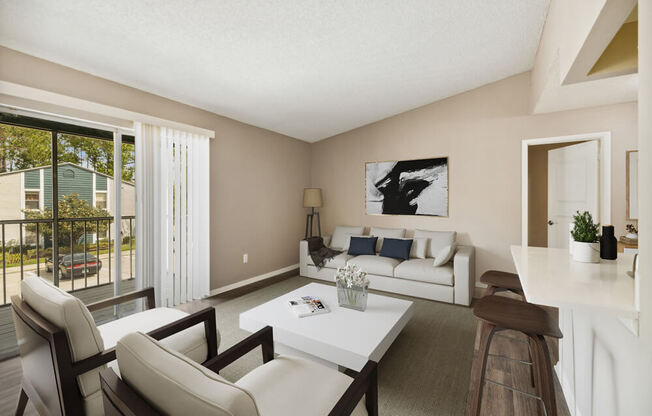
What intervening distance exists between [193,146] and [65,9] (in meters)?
1.74

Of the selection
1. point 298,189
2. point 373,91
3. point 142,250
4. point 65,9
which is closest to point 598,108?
point 373,91

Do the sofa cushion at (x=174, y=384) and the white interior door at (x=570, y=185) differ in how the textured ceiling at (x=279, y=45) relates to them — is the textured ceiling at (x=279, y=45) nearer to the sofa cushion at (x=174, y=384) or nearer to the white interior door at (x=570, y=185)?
the white interior door at (x=570, y=185)

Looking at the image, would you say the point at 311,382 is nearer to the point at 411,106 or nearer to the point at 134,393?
the point at 134,393

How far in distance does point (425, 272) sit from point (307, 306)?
1.92 m

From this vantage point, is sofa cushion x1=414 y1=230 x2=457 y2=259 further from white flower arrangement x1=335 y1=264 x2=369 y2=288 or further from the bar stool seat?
the bar stool seat

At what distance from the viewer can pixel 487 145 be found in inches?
160

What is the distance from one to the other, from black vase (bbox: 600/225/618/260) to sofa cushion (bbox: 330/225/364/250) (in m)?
3.46

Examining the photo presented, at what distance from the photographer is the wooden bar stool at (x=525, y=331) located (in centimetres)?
134

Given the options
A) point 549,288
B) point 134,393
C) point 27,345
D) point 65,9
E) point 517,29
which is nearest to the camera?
point 134,393

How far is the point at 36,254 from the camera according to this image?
3020 millimetres

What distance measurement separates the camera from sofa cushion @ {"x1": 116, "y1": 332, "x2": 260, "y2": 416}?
712 millimetres

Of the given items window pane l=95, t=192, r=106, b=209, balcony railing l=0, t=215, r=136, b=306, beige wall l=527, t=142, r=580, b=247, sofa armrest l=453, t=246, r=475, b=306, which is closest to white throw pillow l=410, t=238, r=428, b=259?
sofa armrest l=453, t=246, r=475, b=306

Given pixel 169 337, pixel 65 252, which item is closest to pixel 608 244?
pixel 169 337

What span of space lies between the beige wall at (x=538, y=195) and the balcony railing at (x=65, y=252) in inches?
240
